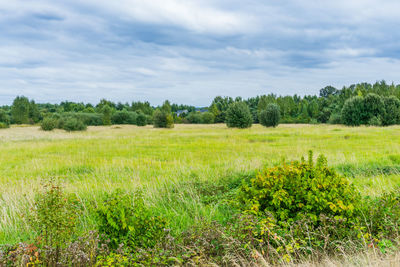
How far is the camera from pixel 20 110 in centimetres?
7512

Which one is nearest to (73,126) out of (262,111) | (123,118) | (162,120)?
(162,120)

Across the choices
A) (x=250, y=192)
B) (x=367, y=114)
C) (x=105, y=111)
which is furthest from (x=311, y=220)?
(x=105, y=111)

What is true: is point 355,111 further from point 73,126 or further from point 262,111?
point 73,126

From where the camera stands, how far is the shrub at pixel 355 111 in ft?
175

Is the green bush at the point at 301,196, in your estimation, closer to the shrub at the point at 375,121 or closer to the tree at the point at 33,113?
the shrub at the point at 375,121

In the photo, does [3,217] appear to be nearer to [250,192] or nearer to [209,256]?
[209,256]

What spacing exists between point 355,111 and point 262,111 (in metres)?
17.2

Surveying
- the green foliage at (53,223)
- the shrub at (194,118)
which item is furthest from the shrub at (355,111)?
the green foliage at (53,223)

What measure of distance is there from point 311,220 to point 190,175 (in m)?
5.40

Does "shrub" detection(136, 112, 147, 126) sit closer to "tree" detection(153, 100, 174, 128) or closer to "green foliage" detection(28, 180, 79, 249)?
"tree" detection(153, 100, 174, 128)

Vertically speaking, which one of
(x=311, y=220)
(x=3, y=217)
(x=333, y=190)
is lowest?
(x=3, y=217)

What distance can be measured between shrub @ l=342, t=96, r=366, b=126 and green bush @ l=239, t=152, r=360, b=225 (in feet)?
183

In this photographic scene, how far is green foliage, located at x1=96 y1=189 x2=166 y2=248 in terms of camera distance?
390 cm

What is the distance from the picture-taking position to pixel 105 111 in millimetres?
73750
